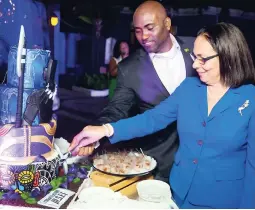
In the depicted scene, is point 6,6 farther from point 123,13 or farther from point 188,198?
point 123,13

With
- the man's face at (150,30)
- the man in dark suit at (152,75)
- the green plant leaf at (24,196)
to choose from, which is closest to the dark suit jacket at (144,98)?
the man in dark suit at (152,75)

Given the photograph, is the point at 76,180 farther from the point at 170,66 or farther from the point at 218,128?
the point at 170,66

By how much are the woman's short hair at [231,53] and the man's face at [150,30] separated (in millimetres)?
1049

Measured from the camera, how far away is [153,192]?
1.83m

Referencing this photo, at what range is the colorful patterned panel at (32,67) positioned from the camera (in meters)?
2.05

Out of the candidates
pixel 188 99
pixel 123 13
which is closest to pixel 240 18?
pixel 123 13

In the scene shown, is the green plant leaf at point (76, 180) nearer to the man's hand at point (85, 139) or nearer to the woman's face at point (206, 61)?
the man's hand at point (85, 139)

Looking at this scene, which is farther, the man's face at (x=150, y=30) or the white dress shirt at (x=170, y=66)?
the white dress shirt at (x=170, y=66)

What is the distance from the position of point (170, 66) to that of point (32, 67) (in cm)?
150

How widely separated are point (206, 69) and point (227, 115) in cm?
31

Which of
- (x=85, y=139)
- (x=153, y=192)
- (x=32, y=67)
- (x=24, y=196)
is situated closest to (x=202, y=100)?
(x=153, y=192)

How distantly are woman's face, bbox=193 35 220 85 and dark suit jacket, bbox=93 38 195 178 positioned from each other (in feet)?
3.27

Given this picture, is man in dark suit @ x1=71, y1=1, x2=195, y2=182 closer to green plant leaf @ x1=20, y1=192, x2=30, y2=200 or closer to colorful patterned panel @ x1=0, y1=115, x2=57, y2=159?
colorful patterned panel @ x1=0, y1=115, x2=57, y2=159

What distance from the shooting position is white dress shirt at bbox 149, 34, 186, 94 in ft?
10.2
